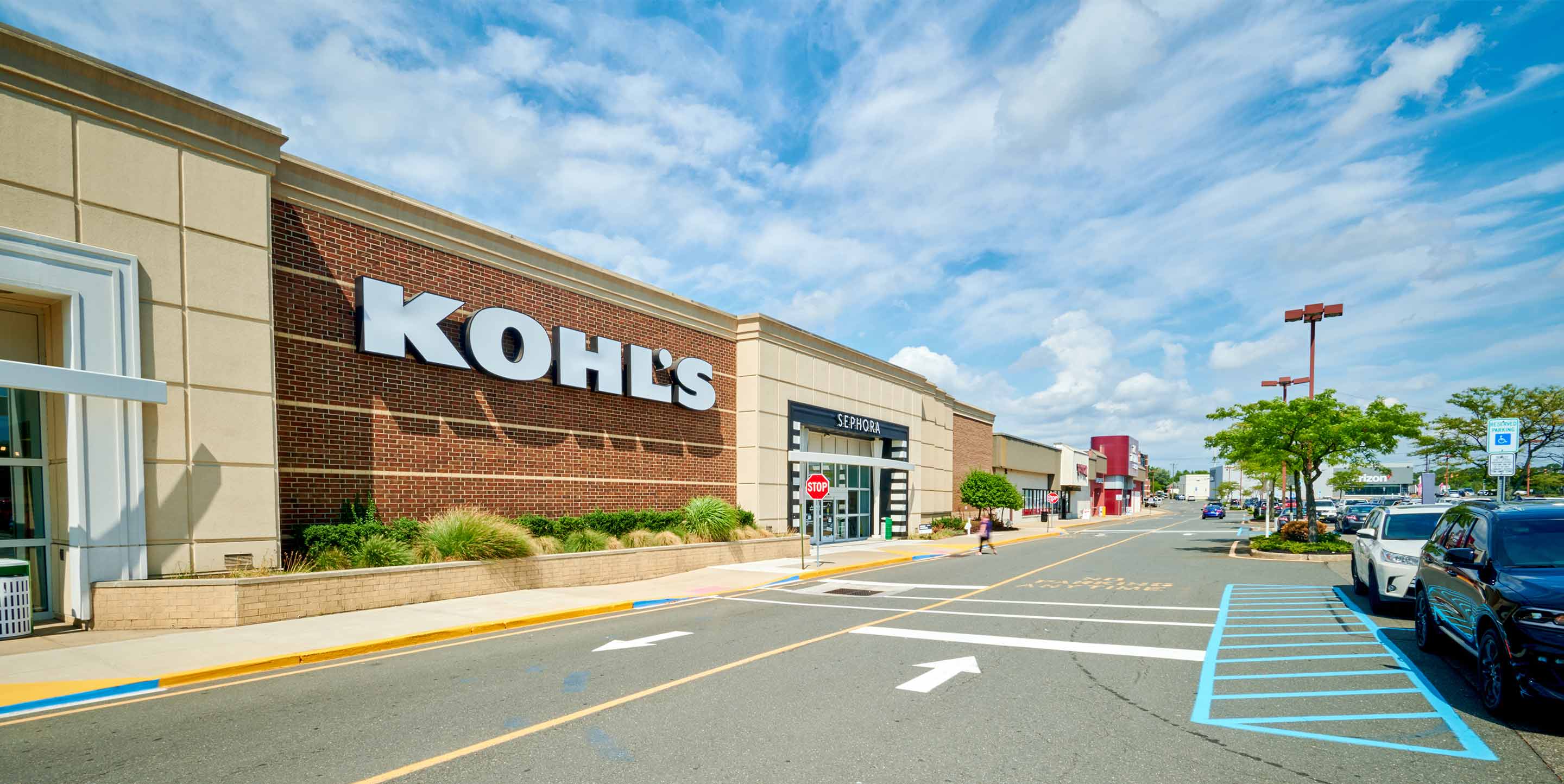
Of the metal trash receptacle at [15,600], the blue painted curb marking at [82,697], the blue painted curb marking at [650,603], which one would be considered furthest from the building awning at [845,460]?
the blue painted curb marking at [82,697]

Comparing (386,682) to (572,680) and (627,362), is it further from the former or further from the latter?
(627,362)

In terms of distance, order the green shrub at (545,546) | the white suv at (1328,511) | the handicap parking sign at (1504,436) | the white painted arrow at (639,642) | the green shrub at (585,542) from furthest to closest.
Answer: the white suv at (1328,511) < the green shrub at (585,542) < the green shrub at (545,546) < the handicap parking sign at (1504,436) < the white painted arrow at (639,642)

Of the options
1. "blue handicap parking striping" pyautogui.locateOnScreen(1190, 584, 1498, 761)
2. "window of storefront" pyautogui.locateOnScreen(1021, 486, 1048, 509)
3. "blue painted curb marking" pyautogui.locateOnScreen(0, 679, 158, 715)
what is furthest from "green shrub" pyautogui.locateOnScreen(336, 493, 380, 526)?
"window of storefront" pyautogui.locateOnScreen(1021, 486, 1048, 509)

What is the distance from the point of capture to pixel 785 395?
27453 millimetres

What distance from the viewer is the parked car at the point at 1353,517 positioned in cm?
3316

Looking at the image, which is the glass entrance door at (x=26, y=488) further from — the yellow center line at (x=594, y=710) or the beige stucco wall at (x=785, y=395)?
the beige stucco wall at (x=785, y=395)

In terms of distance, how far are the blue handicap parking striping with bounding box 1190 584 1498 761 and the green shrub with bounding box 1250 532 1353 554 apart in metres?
13.7

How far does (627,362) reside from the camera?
21312 mm

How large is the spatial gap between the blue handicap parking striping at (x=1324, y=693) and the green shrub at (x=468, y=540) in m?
12.1

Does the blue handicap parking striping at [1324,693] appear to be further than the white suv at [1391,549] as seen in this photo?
No

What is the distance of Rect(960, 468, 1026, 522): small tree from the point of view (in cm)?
4278

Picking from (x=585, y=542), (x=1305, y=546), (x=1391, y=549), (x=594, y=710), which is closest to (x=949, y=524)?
(x=1305, y=546)

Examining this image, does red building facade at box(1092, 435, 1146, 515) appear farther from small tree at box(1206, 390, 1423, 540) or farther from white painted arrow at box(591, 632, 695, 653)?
white painted arrow at box(591, 632, 695, 653)

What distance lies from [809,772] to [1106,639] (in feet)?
21.7
